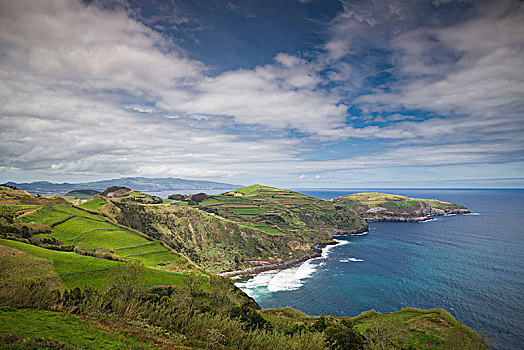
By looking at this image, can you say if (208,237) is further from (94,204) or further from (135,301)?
(135,301)

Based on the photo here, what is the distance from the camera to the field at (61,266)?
139ft

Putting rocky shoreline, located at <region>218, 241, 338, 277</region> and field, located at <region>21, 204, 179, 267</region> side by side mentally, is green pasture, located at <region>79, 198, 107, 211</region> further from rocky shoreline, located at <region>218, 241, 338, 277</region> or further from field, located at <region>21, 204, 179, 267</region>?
rocky shoreline, located at <region>218, 241, 338, 277</region>

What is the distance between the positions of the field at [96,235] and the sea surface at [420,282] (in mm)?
43358

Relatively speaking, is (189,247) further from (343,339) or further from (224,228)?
(343,339)

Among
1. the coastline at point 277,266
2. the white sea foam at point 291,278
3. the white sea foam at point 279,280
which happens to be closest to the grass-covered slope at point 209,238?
the coastline at point 277,266

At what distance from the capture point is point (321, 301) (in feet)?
295

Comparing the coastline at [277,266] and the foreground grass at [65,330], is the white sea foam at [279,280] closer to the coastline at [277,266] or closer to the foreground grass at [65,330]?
the coastline at [277,266]

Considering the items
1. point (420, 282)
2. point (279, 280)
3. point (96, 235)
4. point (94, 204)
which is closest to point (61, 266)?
point (96, 235)

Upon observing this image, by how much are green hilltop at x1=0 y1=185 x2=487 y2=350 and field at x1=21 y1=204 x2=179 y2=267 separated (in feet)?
1.39

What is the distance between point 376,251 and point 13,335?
17674cm

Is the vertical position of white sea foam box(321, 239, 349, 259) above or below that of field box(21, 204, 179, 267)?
below

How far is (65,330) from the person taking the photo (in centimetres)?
1442

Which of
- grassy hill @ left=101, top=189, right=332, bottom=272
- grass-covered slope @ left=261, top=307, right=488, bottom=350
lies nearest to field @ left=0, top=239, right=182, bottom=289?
grass-covered slope @ left=261, top=307, right=488, bottom=350

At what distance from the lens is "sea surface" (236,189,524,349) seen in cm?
7606
